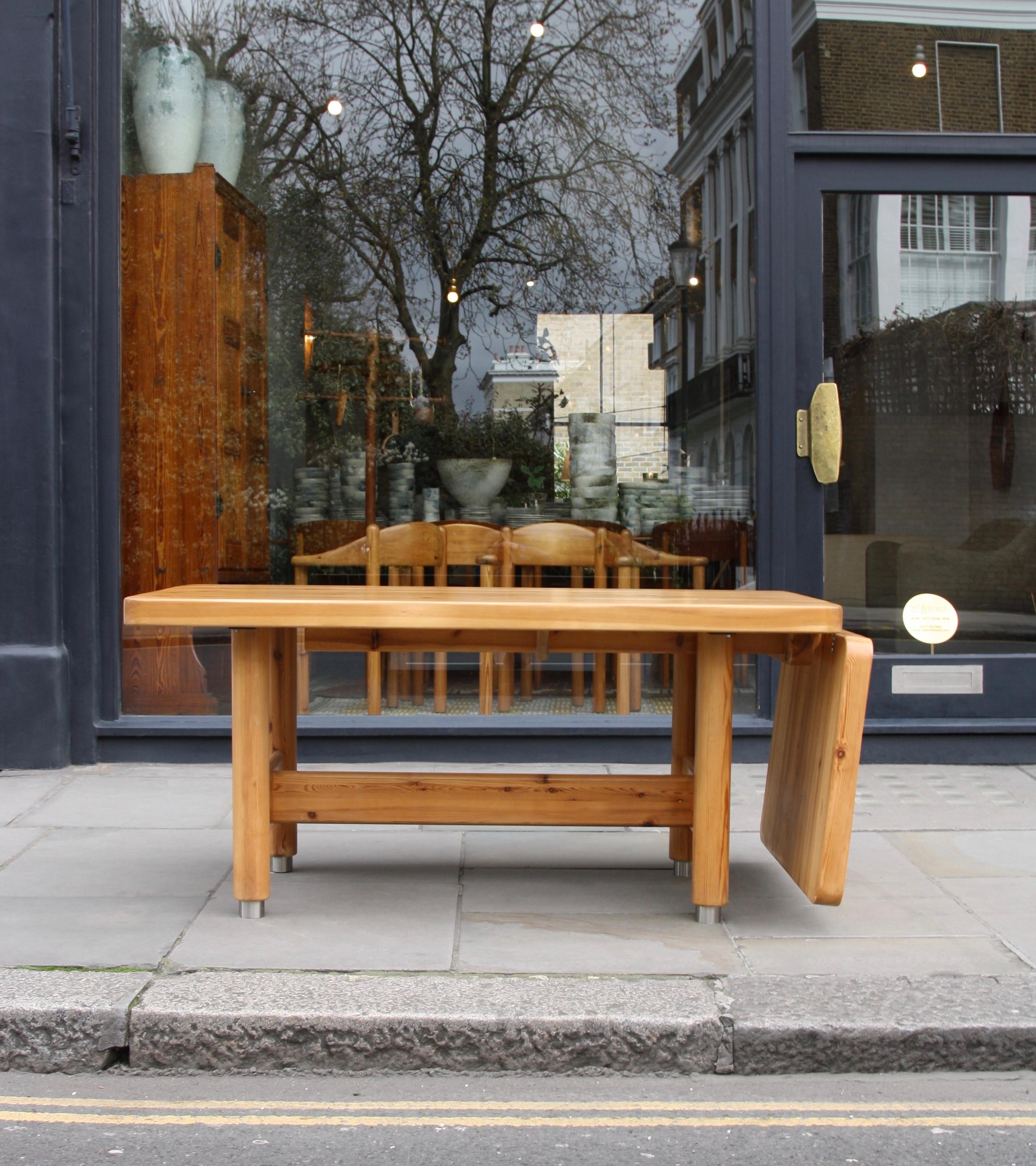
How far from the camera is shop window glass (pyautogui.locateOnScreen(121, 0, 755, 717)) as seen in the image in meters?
6.54

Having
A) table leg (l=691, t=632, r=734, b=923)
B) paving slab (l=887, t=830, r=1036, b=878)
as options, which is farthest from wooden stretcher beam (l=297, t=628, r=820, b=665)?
paving slab (l=887, t=830, r=1036, b=878)

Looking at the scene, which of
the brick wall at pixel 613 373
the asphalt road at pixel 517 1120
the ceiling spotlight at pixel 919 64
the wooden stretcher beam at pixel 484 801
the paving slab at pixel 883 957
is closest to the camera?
the asphalt road at pixel 517 1120

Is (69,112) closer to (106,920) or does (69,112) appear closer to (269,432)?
(269,432)

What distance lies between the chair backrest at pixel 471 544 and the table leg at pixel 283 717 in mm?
2567

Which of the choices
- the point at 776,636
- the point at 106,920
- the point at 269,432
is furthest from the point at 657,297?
the point at 106,920

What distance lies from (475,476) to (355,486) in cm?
69

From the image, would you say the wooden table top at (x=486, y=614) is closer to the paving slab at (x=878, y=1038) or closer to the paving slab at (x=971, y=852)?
the paving slab at (x=878, y=1038)

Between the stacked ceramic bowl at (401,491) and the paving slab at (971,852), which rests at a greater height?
the stacked ceramic bowl at (401,491)

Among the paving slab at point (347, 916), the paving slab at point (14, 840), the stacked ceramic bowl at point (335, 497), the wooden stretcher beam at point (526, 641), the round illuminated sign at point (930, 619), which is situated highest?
the stacked ceramic bowl at point (335, 497)

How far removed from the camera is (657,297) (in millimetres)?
7391

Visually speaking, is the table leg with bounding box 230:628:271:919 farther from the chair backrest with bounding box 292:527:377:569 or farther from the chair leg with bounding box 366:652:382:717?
the chair backrest with bounding box 292:527:377:569

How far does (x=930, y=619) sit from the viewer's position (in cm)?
631

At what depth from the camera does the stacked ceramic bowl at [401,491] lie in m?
7.21

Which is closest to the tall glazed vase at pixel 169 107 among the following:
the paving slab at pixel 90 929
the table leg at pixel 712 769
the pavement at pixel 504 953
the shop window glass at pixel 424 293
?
the shop window glass at pixel 424 293
